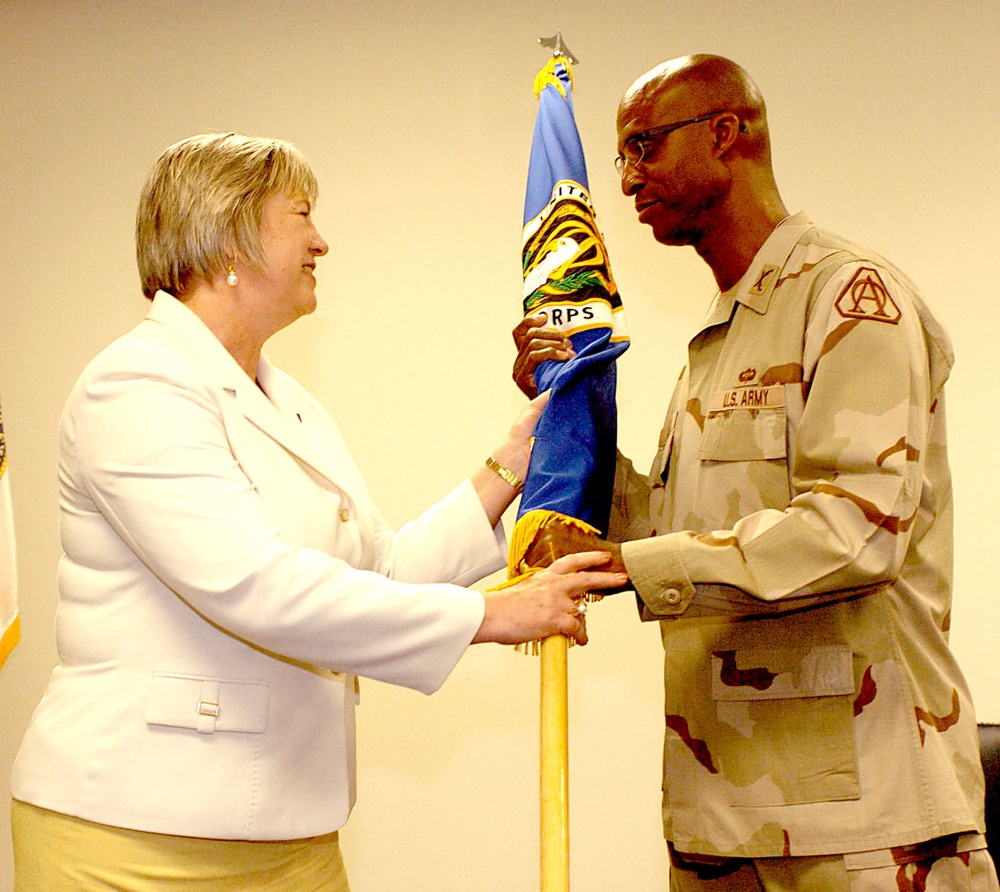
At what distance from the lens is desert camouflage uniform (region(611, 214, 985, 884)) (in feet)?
4.54

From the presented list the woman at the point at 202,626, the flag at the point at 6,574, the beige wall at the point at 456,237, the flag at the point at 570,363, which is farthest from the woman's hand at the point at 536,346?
the flag at the point at 6,574

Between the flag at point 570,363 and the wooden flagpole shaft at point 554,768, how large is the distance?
0.48 feet

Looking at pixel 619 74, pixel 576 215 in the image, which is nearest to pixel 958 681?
pixel 576 215

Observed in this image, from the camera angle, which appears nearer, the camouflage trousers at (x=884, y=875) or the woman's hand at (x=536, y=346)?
the camouflage trousers at (x=884, y=875)

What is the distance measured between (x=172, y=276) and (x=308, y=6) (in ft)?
6.25

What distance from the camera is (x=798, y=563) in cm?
138

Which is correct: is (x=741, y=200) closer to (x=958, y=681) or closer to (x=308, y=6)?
(x=958, y=681)

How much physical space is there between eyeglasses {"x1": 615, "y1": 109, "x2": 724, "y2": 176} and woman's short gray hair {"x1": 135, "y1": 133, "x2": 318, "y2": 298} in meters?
0.57

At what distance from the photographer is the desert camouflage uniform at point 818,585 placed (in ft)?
4.54

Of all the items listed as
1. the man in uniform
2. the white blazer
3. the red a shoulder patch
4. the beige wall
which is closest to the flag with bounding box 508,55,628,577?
the man in uniform

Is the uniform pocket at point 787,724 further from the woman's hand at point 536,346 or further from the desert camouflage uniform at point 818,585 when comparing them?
the woman's hand at point 536,346

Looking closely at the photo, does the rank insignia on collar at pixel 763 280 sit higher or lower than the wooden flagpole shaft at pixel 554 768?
higher

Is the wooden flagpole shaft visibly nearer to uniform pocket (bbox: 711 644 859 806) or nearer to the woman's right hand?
the woman's right hand

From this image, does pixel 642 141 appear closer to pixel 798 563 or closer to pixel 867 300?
pixel 867 300
